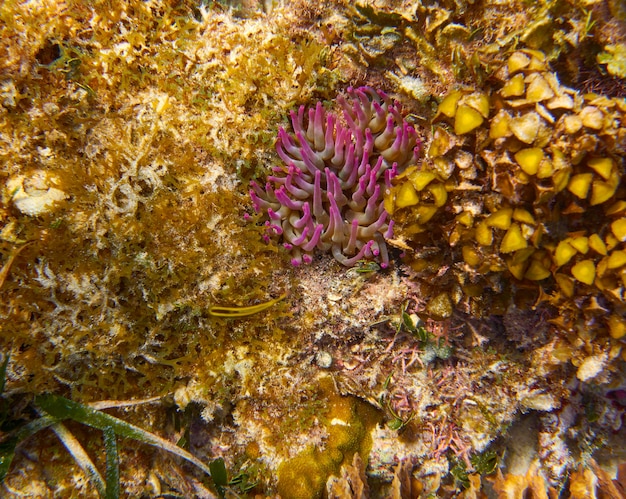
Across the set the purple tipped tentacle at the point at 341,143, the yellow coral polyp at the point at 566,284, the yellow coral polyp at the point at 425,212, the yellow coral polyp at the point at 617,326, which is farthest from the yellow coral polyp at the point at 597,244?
the purple tipped tentacle at the point at 341,143

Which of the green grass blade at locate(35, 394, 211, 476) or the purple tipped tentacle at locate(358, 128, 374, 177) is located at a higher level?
the purple tipped tentacle at locate(358, 128, 374, 177)

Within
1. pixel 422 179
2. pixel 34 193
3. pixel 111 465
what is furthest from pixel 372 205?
pixel 111 465

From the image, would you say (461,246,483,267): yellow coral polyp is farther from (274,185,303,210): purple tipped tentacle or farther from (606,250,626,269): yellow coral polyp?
(274,185,303,210): purple tipped tentacle

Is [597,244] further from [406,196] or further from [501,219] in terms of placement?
[406,196]

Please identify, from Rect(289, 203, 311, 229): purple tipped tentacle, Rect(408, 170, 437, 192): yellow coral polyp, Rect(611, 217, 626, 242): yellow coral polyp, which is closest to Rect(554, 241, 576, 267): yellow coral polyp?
Rect(611, 217, 626, 242): yellow coral polyp

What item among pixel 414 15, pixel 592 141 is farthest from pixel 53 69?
pixel 592 141

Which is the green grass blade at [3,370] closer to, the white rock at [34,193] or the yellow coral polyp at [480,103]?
the white rock at [34,193]

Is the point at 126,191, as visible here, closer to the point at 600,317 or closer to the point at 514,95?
the point at 514,95
